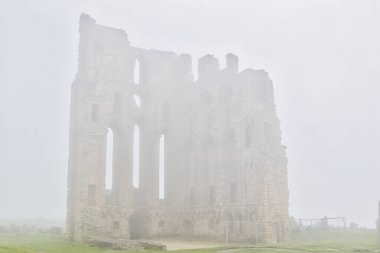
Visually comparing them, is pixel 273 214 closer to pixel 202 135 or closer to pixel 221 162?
pixel 221 162

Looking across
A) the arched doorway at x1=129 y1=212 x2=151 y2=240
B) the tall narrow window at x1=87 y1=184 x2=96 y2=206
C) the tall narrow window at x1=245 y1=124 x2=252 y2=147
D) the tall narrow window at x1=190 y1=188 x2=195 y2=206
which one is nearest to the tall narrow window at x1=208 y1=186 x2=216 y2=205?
the tall narrow window at x1=190 y1=188 x2=195 y2=206

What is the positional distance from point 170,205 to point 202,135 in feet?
18.1

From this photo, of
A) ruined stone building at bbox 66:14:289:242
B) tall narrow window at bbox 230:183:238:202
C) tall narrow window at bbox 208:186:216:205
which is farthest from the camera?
tall narrow window at bbox 208:186:216:205

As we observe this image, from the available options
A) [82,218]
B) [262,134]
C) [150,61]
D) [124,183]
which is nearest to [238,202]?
[262,134]

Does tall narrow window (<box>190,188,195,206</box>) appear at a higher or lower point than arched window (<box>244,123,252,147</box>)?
lower

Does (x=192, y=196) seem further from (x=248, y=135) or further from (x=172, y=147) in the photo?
(x=248, y=135)

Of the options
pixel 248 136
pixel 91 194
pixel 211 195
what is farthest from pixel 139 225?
pixel 248 136

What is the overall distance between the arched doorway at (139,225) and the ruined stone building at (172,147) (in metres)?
0.07

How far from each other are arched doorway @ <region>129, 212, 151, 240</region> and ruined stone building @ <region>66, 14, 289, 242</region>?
0.07 meters

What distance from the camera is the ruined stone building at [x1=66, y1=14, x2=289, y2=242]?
102 feet

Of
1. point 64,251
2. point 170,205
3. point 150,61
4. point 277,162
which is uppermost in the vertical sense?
point 150,61

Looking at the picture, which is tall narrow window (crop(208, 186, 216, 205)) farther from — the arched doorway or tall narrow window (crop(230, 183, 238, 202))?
the arched doorway

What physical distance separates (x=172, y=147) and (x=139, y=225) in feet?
20.3

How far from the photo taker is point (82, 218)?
3036cm
